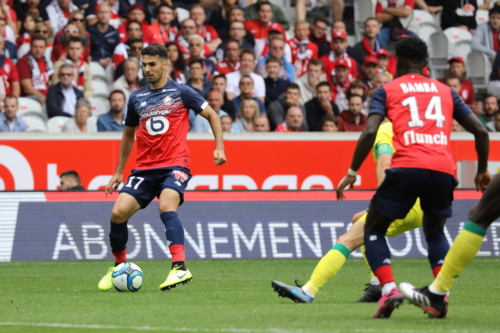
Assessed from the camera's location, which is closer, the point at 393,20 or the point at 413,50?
the point at 413,50

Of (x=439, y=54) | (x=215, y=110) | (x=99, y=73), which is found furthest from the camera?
(x=439, y=54)

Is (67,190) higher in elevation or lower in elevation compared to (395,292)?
lower

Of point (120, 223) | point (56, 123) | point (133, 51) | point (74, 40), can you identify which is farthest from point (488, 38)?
point (120, 223)

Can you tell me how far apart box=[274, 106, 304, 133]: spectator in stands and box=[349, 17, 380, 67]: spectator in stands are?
332cm

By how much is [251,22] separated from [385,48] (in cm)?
319

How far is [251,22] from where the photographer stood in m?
19.0

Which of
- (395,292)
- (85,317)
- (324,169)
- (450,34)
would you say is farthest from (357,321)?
(450,34)

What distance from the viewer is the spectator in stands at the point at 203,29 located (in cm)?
1816

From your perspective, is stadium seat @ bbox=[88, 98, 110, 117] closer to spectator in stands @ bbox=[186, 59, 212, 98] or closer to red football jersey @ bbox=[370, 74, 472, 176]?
spectator in stands @ bbox=[186, 59, 212, 98]

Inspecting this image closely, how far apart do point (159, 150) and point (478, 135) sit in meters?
3.49

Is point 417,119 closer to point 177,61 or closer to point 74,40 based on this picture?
point 177,61

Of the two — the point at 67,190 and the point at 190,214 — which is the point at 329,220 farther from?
the point at 67,190

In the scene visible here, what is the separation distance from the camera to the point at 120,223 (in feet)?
29.6

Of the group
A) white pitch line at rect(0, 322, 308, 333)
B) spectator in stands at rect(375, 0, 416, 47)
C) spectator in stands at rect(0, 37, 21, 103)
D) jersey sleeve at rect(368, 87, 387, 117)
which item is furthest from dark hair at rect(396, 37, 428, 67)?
spectator in stands at rect(375, 0, 416, 47)
